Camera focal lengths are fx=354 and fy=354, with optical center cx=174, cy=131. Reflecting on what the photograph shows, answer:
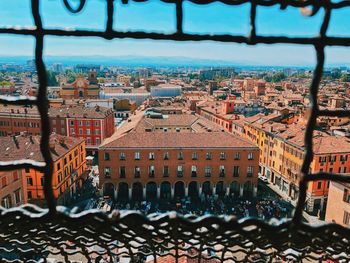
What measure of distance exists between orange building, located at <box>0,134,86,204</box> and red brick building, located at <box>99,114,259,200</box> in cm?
206

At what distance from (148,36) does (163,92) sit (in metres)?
83.5

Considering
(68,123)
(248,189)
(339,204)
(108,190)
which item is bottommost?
(248,189)

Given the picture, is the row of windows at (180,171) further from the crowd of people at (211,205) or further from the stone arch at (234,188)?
the crowd of people at (211,205)

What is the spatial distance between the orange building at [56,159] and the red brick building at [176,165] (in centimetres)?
206

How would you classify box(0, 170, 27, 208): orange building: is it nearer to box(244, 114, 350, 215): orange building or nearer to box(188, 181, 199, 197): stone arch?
box(188, 181, 199, 197): stone arch

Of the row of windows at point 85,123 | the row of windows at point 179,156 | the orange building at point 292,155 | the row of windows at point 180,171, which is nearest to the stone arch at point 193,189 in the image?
the row of windows at point 180,171

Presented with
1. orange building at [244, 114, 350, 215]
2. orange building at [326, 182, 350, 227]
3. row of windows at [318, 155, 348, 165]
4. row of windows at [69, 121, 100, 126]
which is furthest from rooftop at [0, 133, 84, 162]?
row of windows at [318, 155, 348, 165]

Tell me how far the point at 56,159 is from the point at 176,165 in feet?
28.4

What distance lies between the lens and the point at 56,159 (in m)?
21.8

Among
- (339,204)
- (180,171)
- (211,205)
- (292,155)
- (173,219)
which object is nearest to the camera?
(173,219)

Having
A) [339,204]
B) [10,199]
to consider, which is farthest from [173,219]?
[339,204]

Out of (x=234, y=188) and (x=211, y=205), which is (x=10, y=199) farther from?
(x=234, y=188)

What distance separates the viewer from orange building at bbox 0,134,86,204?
68.6 feet

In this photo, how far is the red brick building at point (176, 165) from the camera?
25.4 m
